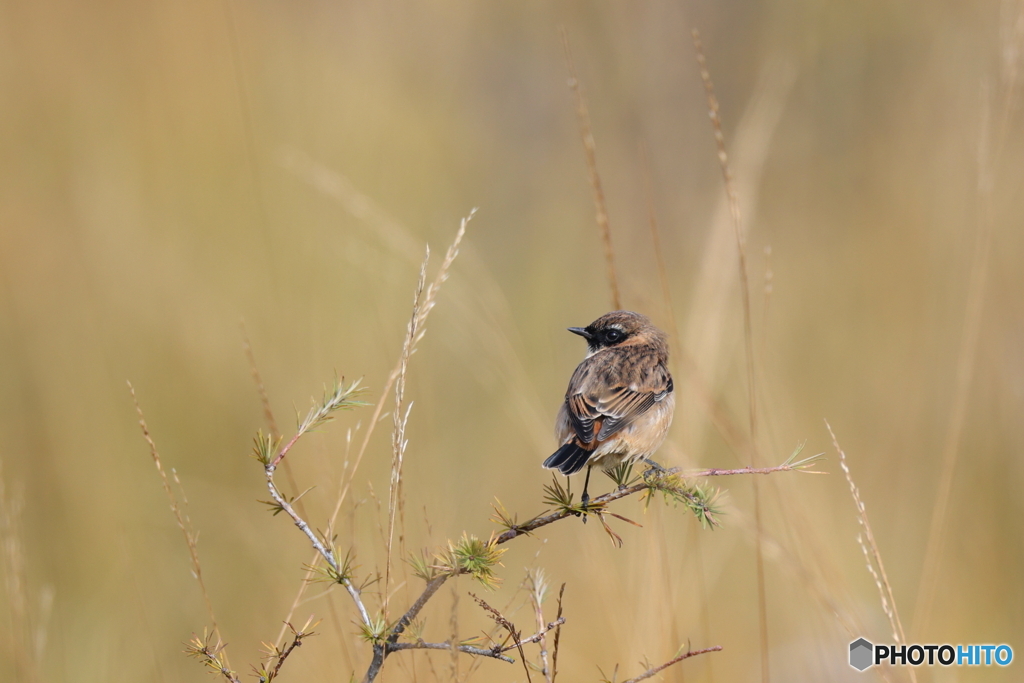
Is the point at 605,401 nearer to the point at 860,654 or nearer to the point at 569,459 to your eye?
the point at 569,459

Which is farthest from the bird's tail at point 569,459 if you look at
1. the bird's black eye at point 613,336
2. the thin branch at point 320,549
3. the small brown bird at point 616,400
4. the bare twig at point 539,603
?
the thin branch at point 320,549

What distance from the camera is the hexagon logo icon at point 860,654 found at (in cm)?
289

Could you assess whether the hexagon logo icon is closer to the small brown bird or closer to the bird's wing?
the small brown bird

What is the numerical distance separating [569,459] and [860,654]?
1344 mm

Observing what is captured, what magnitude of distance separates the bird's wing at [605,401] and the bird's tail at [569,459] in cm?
5

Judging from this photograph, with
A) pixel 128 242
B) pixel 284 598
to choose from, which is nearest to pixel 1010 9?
pixel 284 598

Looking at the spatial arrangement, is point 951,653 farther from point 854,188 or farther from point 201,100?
point 201,100

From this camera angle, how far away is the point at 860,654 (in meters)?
2.97

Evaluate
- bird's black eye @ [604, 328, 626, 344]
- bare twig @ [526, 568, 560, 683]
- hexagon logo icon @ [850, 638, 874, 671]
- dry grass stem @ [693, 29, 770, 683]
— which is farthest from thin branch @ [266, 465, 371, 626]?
bird's black eye @ [604, 328, 626, 344]

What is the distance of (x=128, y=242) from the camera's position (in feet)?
17.9

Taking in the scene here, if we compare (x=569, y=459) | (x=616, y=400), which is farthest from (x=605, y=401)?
(x=569, y=459)

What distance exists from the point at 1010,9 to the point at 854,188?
382cm

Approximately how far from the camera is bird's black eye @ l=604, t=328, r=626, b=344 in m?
3.66

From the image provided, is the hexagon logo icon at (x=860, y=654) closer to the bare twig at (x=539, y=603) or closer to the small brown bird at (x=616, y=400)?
the small brown bird at (x=616, y=400)
